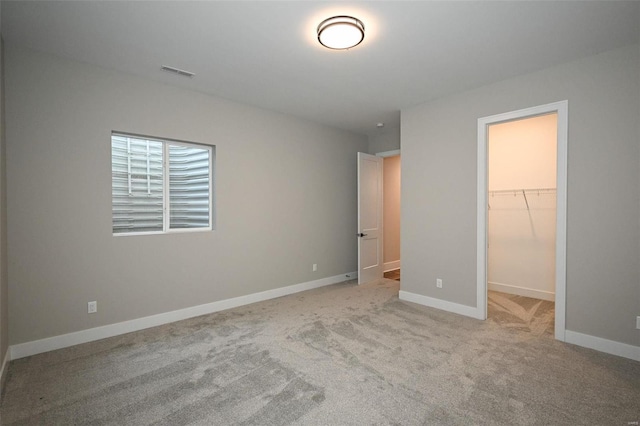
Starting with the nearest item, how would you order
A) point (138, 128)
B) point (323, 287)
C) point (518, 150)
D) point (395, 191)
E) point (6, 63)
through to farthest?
point (6, 63), point (138, 128), point (518, 150), point (323, 287), point (395, 191)

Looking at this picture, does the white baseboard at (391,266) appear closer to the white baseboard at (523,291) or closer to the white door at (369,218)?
the white door at (369,218)

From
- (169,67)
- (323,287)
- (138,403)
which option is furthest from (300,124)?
(138,403)

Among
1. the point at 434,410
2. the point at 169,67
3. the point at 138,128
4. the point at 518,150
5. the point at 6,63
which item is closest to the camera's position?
the point at 434,410

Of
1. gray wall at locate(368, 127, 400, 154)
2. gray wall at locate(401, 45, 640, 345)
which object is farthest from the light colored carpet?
gray wall at locate(368, 127, 400, 154)

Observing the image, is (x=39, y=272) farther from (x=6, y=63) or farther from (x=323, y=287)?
(x=323, y=287)

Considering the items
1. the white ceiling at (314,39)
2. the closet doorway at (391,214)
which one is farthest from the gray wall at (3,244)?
the closet doorway at (391,214)

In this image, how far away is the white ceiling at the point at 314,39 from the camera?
2240mm

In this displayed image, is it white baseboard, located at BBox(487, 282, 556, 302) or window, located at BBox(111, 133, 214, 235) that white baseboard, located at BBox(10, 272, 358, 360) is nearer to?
window, located at BBox(111, 133, 214, 235)

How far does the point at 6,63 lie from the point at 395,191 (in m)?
5.99

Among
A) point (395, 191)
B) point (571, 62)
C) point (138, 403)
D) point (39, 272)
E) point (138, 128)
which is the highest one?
point (571, 62)

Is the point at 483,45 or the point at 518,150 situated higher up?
the point at 483,45

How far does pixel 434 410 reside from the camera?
2012mm

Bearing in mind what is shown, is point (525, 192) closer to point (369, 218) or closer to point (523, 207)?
point (523, 207)

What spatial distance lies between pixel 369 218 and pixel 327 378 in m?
3.43
